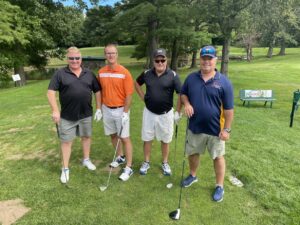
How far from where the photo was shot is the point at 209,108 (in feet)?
12.5

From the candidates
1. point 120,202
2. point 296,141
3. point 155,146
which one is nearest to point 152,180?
point 120,202

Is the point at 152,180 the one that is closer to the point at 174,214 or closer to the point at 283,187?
the point at 174,214

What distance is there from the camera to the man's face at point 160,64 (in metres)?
4.25

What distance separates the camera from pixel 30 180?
4.73 meters

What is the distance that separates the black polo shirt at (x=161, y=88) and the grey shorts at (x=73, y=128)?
41.1 inches

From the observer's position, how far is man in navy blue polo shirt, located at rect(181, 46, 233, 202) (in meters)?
3.72

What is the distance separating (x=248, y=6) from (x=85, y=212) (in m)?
11.7

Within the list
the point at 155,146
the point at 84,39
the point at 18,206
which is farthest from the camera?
the point at 84,39

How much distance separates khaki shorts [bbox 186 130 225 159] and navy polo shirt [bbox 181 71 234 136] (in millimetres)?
81

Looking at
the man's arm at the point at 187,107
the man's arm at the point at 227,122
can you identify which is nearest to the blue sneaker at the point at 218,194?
the man's arm at the point at 227,122

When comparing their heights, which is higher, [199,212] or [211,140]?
[211,140]

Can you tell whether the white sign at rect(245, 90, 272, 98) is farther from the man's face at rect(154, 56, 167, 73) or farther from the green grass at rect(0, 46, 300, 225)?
the man's face at rect(154, 56, 167, 73)

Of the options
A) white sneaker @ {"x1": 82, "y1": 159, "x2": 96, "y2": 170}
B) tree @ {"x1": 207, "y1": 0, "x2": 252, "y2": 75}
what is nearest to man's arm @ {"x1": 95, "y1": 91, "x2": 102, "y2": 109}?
white sneaker @ {"x1": 82, "y1": 159, "x2": 96, "y2": 170}

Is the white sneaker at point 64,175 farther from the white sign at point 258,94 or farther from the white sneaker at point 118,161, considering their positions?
the white sign at point 258,94
